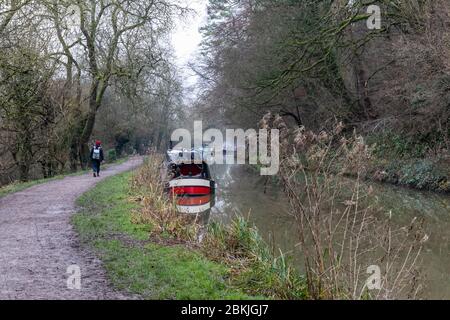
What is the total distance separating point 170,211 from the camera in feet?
35.5

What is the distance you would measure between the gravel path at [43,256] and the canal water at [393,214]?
2.93 m

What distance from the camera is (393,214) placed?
43.9ft

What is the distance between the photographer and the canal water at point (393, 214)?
8523 mm

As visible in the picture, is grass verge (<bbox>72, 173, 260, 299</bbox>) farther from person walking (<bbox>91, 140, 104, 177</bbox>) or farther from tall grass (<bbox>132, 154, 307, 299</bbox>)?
person walking (<bbox>91, 140, 104, 177</bbox>)

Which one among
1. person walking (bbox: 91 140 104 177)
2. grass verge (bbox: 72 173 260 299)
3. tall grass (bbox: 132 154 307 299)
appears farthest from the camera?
person walking (bbox: 91 140 104 177)

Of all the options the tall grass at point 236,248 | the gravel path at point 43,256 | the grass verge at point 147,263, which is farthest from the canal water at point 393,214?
the gravel path at point 43,256

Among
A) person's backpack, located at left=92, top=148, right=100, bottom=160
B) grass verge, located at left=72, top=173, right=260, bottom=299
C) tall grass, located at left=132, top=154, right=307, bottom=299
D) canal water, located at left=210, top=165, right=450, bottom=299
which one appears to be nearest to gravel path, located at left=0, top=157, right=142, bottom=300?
grass verge, located at left=72, top=173, right=260, bottom=299

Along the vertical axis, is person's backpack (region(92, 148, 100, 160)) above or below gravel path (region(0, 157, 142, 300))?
above

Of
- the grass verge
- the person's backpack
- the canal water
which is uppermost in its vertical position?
the person's backpack

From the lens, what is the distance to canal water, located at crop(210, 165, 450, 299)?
28.0 feet

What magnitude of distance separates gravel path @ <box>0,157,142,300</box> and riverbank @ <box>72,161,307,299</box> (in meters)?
0.27

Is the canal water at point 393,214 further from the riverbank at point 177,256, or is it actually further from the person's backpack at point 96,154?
the person's backpack at point 96,154
